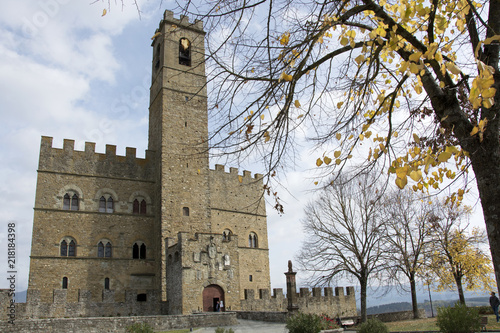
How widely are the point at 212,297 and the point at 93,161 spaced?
11.8 metres

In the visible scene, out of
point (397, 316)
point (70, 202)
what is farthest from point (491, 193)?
point (70, 202)

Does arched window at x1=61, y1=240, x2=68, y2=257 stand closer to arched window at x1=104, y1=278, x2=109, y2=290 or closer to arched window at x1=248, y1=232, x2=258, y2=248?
arched window at x1=104, y1=278, x2=109, y2=290

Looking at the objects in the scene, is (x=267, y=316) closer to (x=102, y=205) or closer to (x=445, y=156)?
(x=102, y=205)

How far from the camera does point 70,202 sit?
2473 cm

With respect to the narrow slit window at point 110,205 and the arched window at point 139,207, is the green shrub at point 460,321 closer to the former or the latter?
the arched window at point 139,207

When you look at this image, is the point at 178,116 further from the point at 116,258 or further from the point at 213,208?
the point at 116,258

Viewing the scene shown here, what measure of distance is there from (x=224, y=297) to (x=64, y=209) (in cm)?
1116

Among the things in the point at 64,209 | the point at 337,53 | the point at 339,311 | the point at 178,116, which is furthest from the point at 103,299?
the point at 337,53

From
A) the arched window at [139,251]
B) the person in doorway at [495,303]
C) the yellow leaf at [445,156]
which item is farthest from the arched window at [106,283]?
the yellow leaf at [445,156]

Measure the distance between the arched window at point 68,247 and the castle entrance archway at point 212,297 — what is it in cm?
840

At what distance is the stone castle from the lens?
22359 mm

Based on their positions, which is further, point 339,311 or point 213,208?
point 213,208

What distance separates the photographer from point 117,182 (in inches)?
1040

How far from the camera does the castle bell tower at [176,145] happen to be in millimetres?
25547
